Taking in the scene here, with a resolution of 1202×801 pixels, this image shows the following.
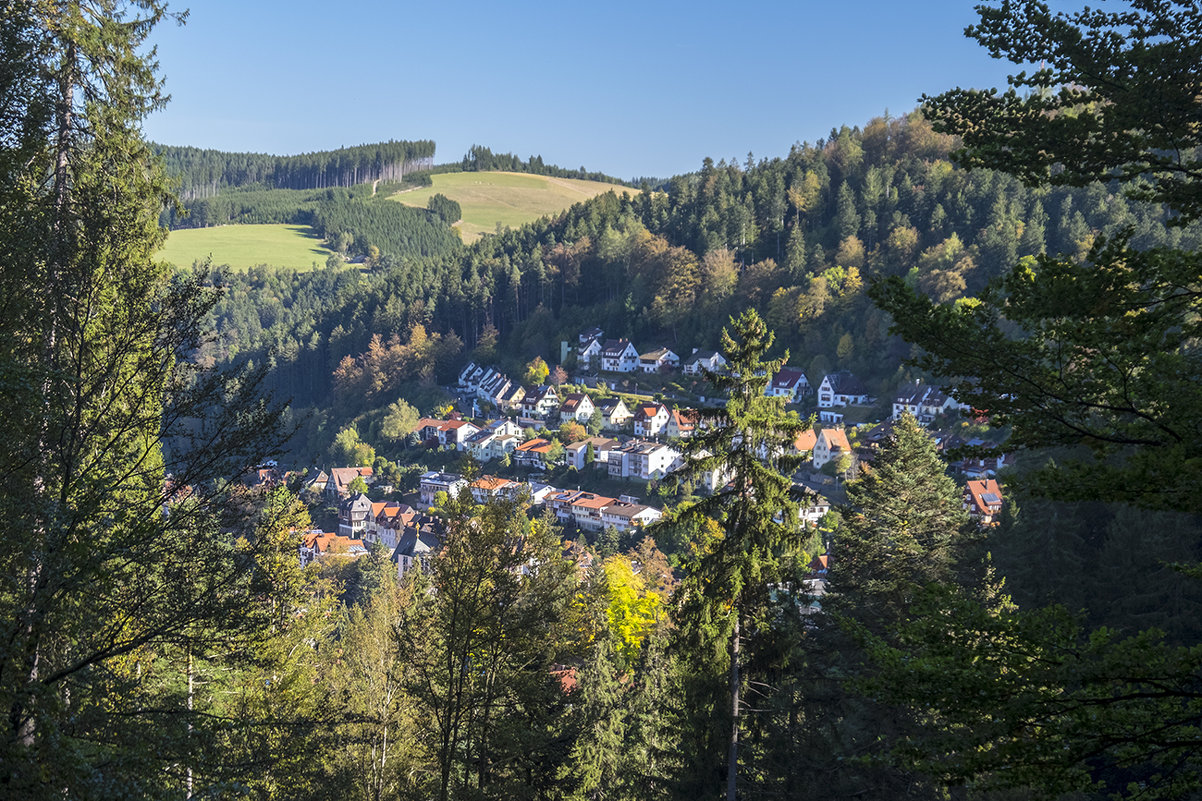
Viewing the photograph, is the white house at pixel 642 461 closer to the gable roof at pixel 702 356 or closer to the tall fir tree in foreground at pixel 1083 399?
the gable roof at pixel 702 356

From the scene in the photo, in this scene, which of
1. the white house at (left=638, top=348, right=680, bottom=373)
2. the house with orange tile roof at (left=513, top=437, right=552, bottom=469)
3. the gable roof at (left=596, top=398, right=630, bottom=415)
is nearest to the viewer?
the house with orange tile roof at (left=513, top=437, right=552, bottom=469)

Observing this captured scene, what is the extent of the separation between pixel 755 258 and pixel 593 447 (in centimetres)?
3437

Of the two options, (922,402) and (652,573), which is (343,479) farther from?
(922,402)

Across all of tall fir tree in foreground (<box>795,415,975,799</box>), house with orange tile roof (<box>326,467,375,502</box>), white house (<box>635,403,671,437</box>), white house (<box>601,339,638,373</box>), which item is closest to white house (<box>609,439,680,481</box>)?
white house (<box>635,403,671,437</box>)

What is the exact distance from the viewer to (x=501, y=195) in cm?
18088

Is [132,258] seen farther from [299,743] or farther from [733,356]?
[733,356]

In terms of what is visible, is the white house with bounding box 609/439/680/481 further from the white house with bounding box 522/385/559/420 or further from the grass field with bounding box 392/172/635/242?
the grass field with bounding box 392/172/635/242

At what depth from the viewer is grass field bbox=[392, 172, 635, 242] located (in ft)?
554

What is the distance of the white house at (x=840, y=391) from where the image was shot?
6384cm

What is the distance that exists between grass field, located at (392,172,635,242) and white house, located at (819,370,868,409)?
10660cm

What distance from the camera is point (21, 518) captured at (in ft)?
18.5

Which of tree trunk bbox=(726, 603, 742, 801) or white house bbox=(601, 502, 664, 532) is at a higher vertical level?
tree trunk bbox=(726, 603, 742, 801)

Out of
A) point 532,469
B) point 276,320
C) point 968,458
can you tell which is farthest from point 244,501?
point 276,320

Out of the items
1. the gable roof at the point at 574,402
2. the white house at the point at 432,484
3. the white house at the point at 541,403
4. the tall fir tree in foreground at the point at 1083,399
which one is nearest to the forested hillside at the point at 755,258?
the white house at the point at 541,403
